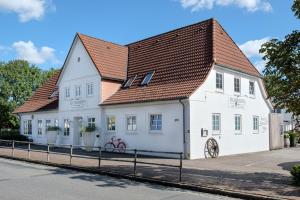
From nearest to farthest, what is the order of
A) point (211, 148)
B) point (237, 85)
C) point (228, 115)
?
point (211, 148) < point (228, 115) < point (237, 85)

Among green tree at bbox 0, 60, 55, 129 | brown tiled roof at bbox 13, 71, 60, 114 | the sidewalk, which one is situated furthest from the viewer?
green tree at bbox 0, 60, 55, 129

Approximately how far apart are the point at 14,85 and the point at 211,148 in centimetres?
3520

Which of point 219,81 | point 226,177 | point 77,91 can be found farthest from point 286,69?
point 77,91

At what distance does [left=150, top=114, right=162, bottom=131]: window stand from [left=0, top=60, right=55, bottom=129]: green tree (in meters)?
30.8

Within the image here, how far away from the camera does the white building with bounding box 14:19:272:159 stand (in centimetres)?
2203

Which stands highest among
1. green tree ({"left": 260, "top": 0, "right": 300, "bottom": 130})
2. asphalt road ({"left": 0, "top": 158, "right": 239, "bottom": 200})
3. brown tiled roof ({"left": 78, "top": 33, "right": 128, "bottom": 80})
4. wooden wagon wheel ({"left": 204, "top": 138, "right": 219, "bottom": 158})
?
brown tiled roof ({"left": 78, "top": 33, "right": 128, "bottom": 80})

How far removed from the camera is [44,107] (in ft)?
110

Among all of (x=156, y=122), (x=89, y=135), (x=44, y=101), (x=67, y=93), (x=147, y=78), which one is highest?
(x=147, y=78)

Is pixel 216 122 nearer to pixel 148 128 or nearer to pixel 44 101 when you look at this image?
pixel 148 128

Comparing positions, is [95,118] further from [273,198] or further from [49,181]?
[273,198]

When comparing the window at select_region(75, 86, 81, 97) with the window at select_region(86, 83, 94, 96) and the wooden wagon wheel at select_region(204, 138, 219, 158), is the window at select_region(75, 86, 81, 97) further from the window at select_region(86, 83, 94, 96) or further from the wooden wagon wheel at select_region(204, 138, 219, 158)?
the wooden wagon wheel at select_region(204, 138, 219, 158)

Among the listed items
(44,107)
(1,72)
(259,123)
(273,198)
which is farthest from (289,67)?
(1,72)

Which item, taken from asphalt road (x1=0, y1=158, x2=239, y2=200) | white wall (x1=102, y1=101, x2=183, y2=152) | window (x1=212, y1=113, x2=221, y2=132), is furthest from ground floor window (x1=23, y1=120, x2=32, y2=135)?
asphalt road (x1=0, y1=158, x2=239, y2=200)

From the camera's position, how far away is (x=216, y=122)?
2341 centimetres
